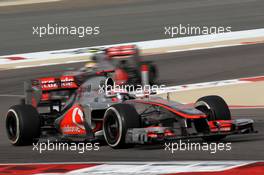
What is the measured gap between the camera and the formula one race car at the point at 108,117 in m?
13.0

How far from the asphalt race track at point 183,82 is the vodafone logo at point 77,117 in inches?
21.7

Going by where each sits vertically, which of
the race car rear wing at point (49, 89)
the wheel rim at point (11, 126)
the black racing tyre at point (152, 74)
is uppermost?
the black racing tyre at point (152, 74)

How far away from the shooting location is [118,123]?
42.7ft

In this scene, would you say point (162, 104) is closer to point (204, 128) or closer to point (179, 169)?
point (204, 128)

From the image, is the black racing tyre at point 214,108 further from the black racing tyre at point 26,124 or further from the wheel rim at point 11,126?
the wheel rim at point 11,126

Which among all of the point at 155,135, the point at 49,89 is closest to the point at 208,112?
the point at 155,135

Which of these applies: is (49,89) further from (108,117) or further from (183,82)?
(183,82)

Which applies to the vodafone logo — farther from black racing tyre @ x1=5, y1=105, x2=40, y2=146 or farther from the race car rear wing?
the race car rear wing

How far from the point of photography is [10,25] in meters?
38.1

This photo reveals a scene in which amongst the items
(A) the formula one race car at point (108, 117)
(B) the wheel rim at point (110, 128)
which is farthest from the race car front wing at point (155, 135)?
(B) the wheel rim at point (110, 128)

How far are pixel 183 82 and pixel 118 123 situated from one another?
9.99 metres

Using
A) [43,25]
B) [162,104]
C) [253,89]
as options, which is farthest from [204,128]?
[43,25]

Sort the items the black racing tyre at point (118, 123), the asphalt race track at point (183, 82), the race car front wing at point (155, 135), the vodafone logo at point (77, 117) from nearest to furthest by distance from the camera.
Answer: the asphalt race track at point (183, 82), the race car front wing at point (155, 135), the black racing tyre at point (118, 123), the vodafone logo at point (77, 117)

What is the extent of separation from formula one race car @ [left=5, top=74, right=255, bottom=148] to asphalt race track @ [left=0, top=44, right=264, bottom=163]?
0.26 metres
